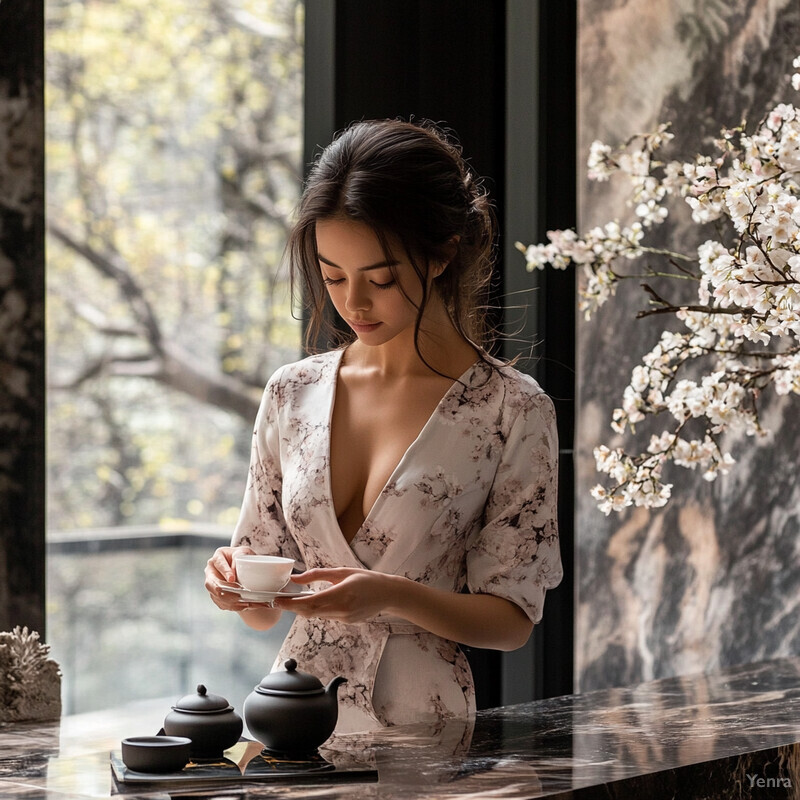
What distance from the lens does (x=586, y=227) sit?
9.91 feet

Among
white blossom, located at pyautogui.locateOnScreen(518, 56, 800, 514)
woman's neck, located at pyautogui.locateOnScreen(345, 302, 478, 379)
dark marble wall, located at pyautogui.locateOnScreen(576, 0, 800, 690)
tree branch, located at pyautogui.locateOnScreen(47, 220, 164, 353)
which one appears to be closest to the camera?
white blossom, located at pyautogui.locateOnScreen(518, 56, 800, 514)

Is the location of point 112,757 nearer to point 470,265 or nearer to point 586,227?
point 470,265

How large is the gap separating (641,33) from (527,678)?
5.07 ft

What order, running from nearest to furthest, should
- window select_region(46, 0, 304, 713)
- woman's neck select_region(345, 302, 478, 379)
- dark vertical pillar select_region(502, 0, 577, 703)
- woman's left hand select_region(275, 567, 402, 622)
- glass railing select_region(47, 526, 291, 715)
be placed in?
woman's left hand select_region(275, 567, 402, 622) < woman's neck select_region(345, 302, 478, 379) < dark vertical pillar select_region(502, 0, 577, 703) < glass railing select_region(47, 526, 291, 715) < window select_region(46, 0, 304, 713)

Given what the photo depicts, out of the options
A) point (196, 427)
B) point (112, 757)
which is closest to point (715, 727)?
point (112, 757)

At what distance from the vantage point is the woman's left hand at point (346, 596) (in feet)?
5.68

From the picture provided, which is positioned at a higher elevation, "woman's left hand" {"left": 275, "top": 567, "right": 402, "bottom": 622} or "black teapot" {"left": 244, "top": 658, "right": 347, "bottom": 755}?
"woman's left hand" {"left": 275, "top": 567, "right": 402, "bottom": 622}

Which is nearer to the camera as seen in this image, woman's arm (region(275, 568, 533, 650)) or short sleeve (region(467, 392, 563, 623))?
woman's arm (region(275, 568, 533, 650))

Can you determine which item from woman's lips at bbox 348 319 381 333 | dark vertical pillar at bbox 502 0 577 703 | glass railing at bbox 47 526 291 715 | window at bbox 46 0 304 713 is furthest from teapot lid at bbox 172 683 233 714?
window at bbox 46 0 304 713

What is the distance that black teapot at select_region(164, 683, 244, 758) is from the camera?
1564 mm

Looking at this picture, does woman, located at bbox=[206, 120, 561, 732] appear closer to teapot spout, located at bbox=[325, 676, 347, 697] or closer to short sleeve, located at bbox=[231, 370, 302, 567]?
short sleeve, located at bbox=[231, 370, 302, 567]

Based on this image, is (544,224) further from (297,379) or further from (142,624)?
(142,624)

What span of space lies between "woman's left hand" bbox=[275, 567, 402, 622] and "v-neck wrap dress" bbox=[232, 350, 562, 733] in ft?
0.51

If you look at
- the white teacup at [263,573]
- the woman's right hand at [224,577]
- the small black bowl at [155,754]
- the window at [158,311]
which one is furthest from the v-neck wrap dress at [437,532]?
the window at [158,311]
